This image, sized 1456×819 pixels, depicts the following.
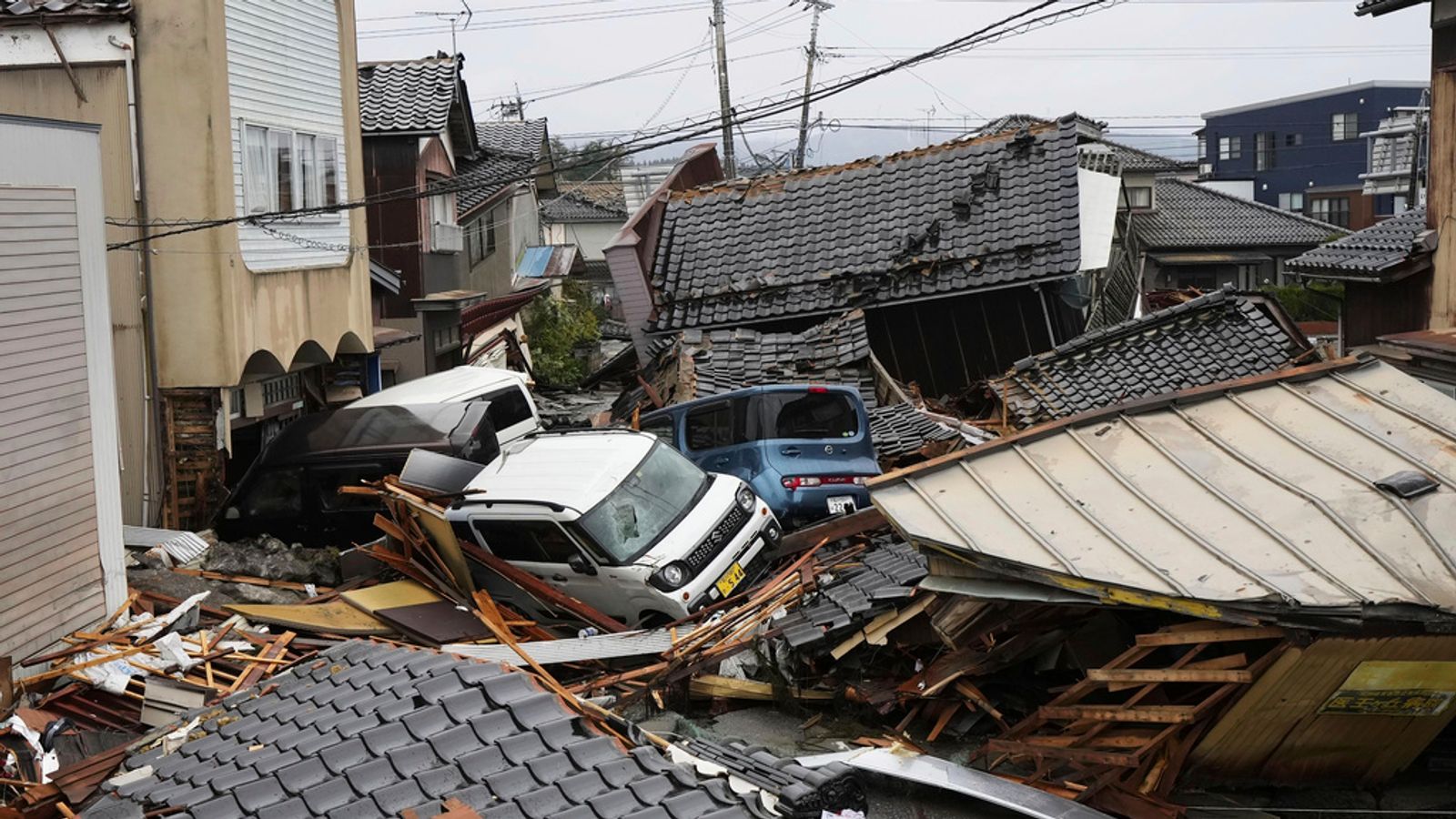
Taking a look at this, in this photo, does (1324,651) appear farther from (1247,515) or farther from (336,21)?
(336,21)

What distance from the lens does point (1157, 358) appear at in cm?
1719

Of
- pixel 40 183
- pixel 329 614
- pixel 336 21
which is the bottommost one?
pixel 329 614

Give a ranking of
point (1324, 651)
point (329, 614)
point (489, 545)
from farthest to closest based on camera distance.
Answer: point (489, 545), point (329, 614), point (1324, 651)

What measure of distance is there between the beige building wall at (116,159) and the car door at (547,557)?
4.22 m

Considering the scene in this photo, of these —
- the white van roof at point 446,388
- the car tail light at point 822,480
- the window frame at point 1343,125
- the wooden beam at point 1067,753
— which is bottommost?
the wooden beam at point 1067,753

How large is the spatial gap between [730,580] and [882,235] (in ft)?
33.9

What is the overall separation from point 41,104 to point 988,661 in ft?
37.3

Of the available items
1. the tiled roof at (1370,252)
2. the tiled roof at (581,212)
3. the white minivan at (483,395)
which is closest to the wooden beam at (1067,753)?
the tiled roof at (1370,252)

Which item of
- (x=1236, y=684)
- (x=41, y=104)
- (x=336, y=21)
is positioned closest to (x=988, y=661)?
(x=1236, y=684)

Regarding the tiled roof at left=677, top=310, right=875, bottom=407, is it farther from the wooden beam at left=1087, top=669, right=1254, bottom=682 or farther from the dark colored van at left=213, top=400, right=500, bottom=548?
the wooden beam at left=1087, top=669, right=1254, bottom=682

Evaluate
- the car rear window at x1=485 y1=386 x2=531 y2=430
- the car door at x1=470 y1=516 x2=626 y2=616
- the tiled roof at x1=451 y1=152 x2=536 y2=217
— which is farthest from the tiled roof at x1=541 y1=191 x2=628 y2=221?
the car door at x1=470 y1=516 x2=626 y2=616

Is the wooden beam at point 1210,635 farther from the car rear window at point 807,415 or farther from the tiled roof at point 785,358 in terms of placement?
the tiled roof at point 785,358

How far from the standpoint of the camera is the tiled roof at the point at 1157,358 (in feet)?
54.6

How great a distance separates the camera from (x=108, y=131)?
13.6m
